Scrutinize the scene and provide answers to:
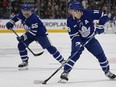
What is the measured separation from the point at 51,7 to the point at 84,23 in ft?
34.5

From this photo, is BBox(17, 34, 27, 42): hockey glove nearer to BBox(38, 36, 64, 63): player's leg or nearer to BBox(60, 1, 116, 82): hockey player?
BBox(38, 36, 64, 63): player's leg

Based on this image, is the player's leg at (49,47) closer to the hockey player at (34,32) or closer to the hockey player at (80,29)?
the hockey player at (34,32)

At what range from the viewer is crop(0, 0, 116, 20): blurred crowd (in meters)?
14.9

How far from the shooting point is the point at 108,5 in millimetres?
15133

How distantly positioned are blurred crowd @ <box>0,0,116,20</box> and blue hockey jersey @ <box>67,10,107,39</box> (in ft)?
32.1

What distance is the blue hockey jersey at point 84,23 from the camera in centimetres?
480

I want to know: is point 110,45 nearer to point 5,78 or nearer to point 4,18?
point 5,78

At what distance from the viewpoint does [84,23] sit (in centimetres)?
484

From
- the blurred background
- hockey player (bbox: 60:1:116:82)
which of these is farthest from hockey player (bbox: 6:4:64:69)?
the blurred background

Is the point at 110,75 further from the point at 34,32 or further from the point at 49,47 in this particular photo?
the point at 34,32

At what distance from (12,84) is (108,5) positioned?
35.3 feet

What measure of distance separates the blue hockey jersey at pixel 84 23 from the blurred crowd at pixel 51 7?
9793 mm

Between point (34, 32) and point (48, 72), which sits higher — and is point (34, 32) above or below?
above

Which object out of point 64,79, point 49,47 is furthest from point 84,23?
point 49,47
